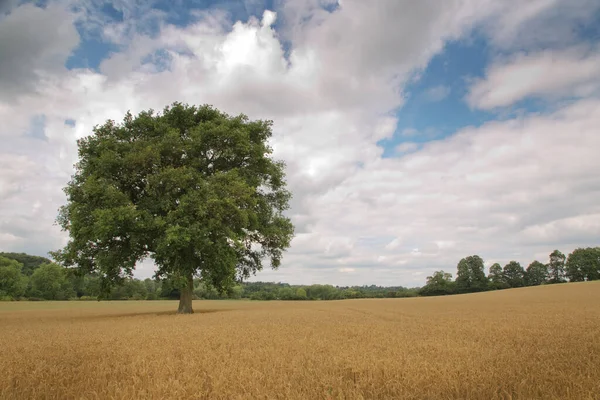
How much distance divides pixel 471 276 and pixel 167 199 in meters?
107

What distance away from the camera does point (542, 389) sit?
17.3 ft

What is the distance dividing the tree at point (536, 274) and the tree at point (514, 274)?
1.71 metres

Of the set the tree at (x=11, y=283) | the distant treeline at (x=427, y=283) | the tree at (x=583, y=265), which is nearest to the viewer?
the tree at (x=11, y=283)

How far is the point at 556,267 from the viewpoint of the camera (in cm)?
11844

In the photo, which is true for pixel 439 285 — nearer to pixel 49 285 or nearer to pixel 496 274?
pixel 496 274

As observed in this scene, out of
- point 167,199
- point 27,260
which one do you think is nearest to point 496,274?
point 167,199

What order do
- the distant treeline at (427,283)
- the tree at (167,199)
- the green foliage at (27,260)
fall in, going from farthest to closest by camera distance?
the green foliage at (27,260) → the distant treeline at (427,283) → the tree at (167,199)

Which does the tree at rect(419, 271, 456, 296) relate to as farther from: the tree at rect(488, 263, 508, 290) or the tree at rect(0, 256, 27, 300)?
the tree at rect(0, 256, 27, 300)

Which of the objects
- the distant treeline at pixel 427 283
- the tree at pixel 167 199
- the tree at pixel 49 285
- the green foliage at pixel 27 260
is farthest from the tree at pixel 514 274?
the green foliage at pixel 27 260

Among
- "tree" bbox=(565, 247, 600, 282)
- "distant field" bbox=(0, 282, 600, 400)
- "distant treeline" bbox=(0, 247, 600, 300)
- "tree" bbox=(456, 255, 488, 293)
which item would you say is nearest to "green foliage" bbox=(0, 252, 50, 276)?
"distant treeline" bbox=(0, 247, 600, 300)

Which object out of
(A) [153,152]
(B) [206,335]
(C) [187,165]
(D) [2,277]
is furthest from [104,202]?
(D) [2,277]

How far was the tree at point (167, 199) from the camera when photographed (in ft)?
77.2

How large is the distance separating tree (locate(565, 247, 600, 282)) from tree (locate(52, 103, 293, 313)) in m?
114

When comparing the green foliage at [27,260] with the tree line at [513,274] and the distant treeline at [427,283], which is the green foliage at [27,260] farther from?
the tree line at [513,274]
